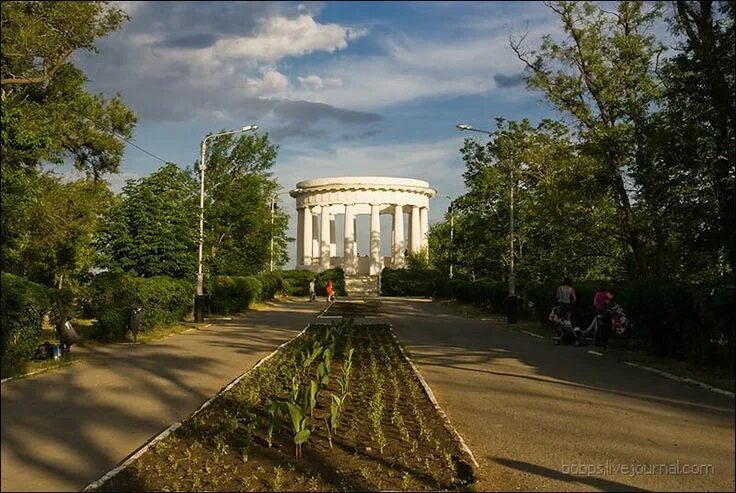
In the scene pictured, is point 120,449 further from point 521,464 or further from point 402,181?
point 402,181

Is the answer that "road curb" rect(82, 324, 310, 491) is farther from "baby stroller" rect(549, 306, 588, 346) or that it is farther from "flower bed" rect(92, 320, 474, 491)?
"baby stroller" rect(549, 306, 588, 346)

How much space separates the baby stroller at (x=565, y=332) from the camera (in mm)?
19203

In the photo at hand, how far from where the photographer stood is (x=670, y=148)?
59.5 feet

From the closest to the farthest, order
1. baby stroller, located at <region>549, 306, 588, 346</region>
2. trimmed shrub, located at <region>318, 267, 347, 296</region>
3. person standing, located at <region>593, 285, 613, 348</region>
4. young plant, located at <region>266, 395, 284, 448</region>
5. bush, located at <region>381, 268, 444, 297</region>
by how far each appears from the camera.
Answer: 1. young plant, located at <region>266, 395, 284, 448</region>
2. person standing, located at <region>593, 285, 613, 348</region>
3. baby stroller, located at <region>549, 306, 588, 346</region>
4. trimmed shrub, located at <region>318, 267, 347, 296</region>
5. bush, located at <region>381, 268, 444, 297</region>

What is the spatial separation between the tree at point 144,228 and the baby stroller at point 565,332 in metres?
11.5

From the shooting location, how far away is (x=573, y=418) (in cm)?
937

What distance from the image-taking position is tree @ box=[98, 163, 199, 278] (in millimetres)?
23391

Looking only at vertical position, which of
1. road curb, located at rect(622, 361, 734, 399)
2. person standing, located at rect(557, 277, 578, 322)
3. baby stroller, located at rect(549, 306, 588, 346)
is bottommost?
road curb, located at rect(622, 361, 734, 399)

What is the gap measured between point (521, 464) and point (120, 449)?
3.89 meters

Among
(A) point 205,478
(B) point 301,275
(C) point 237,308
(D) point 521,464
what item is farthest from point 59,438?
(B) point 301,275

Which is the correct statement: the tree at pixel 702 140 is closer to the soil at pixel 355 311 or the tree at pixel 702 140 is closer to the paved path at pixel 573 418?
the paved path at pixel 573 418

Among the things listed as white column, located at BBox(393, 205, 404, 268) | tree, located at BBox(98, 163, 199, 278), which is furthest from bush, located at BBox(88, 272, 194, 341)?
white column, located at BBox(393, 205, 404, 268)

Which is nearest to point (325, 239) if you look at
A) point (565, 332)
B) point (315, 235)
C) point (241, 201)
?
point (315, 235)

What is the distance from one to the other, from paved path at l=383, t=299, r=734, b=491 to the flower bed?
458 millimetres
